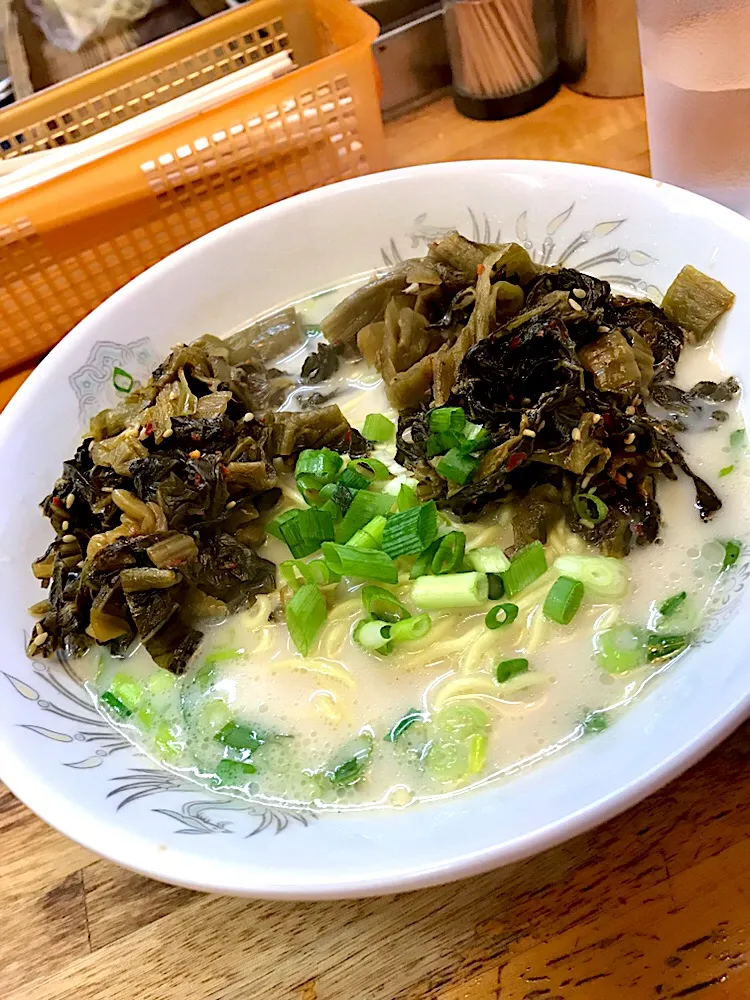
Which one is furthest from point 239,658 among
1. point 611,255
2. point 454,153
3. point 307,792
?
point 454,153

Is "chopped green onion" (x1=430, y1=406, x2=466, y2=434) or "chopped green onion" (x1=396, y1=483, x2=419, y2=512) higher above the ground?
"chopped green onion" (x1=430, y1=406, x2=466, y2=434)

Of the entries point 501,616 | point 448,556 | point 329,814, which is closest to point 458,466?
point 448,556

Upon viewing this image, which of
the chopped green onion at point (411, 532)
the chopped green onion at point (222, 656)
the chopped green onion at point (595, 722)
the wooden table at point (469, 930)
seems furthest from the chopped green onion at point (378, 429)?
the wooden table at point (469, 930)

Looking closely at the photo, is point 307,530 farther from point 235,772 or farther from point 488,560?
point 235,772

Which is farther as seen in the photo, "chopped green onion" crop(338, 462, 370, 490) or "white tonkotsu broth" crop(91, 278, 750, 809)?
"chopped green onion" crop(338, 462, 370, 490)

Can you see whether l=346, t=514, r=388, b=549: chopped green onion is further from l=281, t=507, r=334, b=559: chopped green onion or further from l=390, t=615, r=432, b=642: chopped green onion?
l=390, t=615, r=432, b=642: chopped green onion

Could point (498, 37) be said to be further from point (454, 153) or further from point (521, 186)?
point (521, 186)

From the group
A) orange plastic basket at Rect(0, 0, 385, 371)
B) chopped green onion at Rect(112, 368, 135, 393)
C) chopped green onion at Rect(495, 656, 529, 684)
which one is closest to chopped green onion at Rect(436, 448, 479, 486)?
chopped green onion at Rect(495, 656, 529, 684)
